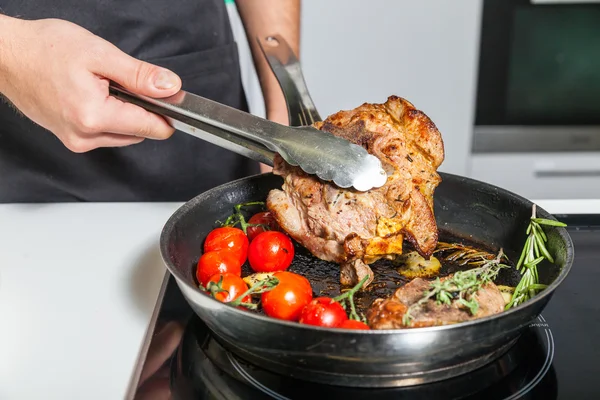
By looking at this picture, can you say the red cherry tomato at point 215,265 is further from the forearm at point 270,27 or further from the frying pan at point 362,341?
the forearm at point 270,27

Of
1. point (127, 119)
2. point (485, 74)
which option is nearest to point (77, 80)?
point (127, 119)

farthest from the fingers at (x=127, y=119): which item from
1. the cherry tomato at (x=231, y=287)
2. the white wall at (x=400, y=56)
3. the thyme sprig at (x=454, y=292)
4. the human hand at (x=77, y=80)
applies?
the white wall at (x=400, y=56)

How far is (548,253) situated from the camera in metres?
1.17

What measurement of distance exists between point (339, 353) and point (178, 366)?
28 centimetres

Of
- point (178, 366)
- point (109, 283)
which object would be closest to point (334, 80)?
point (109, 283)

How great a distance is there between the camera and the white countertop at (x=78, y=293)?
100cm

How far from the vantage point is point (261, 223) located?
54.2 inches

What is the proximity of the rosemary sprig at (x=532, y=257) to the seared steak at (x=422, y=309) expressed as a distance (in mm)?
93

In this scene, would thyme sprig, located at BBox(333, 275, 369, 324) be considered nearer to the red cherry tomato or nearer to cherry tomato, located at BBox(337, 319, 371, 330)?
cherry tomato, located at BBox(337, 319, 371, 330)

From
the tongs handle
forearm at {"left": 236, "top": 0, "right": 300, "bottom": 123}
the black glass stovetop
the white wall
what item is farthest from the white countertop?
the white wall

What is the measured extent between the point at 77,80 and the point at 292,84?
0.47m

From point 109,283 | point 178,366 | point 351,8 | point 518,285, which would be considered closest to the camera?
point 178,366

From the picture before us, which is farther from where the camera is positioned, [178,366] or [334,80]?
[334,80]

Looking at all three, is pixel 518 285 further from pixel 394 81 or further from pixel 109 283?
pixel 394 81
